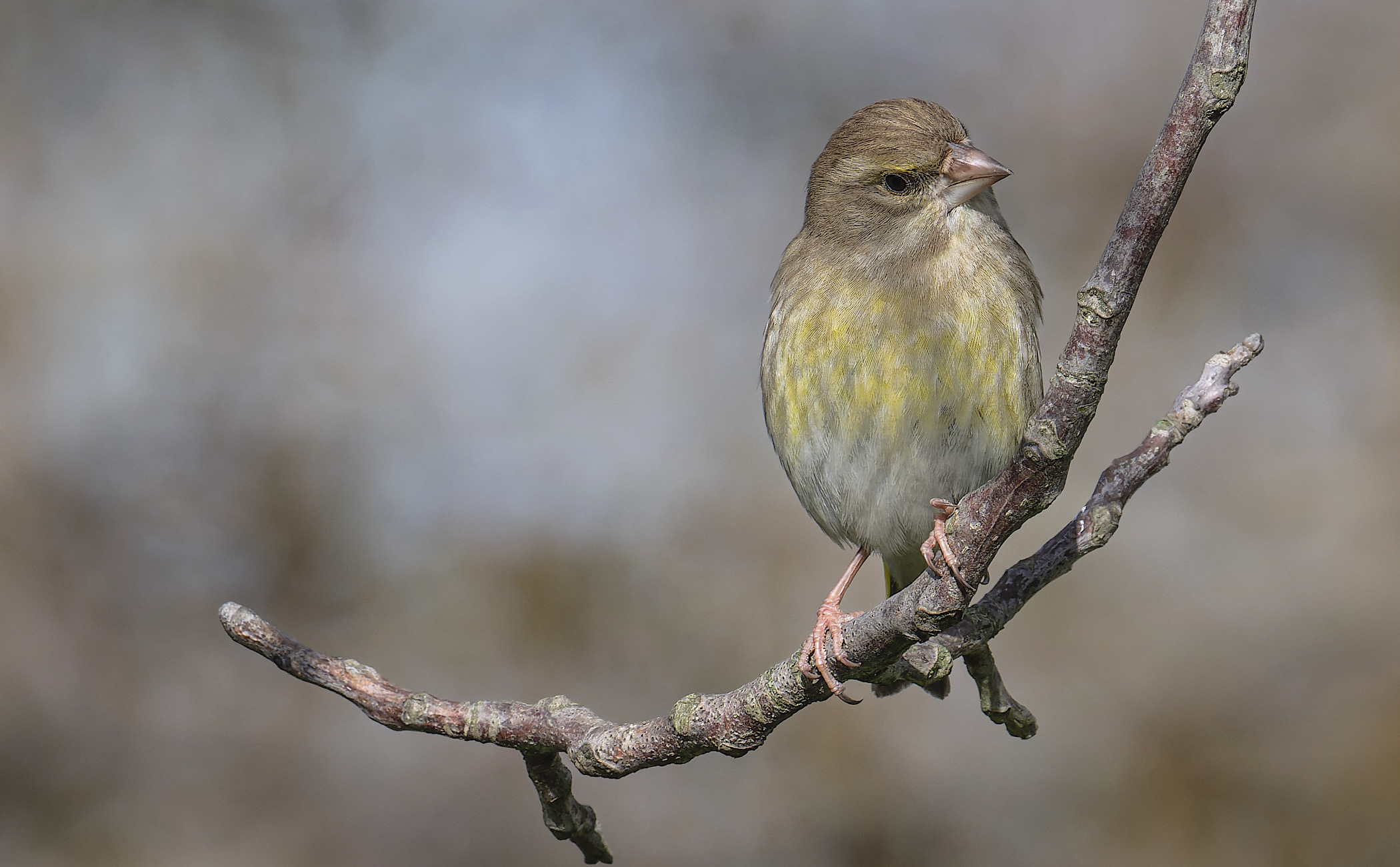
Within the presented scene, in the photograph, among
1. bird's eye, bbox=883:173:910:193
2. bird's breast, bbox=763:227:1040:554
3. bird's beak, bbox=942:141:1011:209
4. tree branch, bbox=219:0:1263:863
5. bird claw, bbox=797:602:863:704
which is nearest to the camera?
tree branch, bbox=219:0:1263:863

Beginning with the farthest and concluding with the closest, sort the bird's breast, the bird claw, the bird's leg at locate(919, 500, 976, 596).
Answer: the bird's breast < the bird claw < the bird's leg at locate(919, 500, 976, 596)

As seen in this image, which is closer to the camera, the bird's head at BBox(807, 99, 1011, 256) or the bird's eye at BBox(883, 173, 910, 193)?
the bird's head at BBox(807, 99, 1011, 256)

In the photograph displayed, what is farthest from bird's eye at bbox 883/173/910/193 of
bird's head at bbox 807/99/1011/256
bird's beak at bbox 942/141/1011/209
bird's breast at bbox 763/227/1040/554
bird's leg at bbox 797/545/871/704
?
bird's leg at bbox 797/545/871/704

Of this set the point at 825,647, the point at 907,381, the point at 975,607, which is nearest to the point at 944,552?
the point at 975,607

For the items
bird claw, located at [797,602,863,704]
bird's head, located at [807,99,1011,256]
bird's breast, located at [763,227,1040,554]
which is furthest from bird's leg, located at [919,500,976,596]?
bird's head, located at [807,99,1011,256]

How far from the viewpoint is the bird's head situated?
12.3 ft

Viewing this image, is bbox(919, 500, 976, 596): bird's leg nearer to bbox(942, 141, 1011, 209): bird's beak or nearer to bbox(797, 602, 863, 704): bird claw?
bbox(797, 602, 863, 704): bird claw

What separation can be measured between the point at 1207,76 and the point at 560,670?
6529 mm

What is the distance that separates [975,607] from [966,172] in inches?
63.4

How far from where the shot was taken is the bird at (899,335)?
11.6 ft

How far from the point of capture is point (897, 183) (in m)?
3.88

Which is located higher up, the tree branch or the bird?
the bird

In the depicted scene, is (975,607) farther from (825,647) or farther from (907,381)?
(907,381)

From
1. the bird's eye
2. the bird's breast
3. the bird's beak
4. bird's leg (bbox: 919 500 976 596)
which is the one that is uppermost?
the bird's eye
